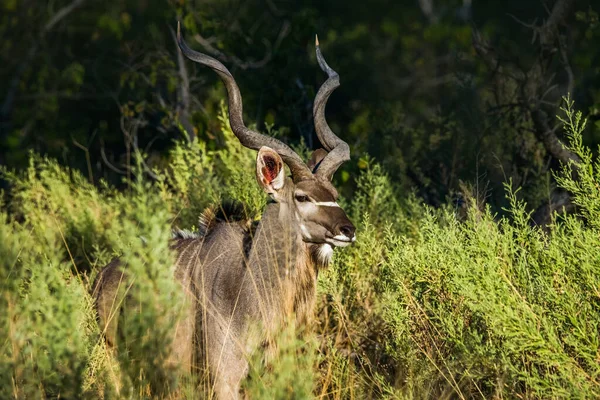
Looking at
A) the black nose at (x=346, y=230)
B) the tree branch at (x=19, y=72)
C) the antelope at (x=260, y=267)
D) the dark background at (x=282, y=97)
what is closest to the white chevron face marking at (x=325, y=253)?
the antelope at (x=260, y=267)

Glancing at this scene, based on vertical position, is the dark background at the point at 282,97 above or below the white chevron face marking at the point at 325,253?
below

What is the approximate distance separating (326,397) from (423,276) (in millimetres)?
731

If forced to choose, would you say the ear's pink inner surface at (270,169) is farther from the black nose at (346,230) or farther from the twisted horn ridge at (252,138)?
the black nose at (346,230)

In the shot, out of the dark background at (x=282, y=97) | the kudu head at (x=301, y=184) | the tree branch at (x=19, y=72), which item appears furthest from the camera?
the tree branch at (x=19, y=72)

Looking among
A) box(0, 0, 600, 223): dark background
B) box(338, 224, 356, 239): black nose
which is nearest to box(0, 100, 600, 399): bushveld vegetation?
box(338, 224, 356, 239): black nose

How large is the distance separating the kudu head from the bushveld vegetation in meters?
0.34

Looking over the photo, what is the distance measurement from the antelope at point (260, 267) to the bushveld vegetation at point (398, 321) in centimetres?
17

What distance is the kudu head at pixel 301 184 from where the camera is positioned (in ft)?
16.7

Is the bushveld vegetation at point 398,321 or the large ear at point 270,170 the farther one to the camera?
the large ear at point 270,170

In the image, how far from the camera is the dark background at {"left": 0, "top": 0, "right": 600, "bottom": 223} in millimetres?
7883

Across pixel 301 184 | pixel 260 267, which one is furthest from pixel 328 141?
pixel 260 267

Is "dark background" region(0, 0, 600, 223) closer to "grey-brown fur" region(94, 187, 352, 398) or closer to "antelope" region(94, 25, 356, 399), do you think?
"antelope" region(94, 25, 356, 399)

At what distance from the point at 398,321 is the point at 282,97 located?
14.8 ft

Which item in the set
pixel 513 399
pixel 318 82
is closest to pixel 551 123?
pixel 318 82
